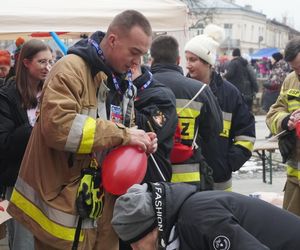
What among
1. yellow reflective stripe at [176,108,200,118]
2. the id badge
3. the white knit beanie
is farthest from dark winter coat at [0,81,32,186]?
the white knit beanie

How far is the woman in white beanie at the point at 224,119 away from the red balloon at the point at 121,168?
1.52m

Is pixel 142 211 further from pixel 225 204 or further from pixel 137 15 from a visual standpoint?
pixel 137 15

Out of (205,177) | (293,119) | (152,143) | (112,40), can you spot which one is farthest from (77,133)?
(293,119)

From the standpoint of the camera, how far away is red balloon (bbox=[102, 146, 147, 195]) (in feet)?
8.89

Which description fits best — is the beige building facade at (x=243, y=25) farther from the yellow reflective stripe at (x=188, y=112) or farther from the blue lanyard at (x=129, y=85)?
the blue lanyard at (x=129, y=85)

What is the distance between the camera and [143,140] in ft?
9.12

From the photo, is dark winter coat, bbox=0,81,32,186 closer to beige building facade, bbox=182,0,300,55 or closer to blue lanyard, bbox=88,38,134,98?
blue lanyard, bbox=88,38,134,98

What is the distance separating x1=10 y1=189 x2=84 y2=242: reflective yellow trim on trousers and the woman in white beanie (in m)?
1.69

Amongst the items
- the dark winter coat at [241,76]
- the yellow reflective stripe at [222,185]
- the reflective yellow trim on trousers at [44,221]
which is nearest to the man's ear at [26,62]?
the reflective yellow trim on trousers at [44,221]

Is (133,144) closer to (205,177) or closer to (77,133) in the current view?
(77,133)

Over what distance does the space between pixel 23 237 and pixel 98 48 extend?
153 centimetres

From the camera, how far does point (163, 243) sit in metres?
2.23

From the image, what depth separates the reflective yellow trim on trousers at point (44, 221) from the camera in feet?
9.09

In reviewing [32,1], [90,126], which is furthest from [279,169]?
[90,126]
